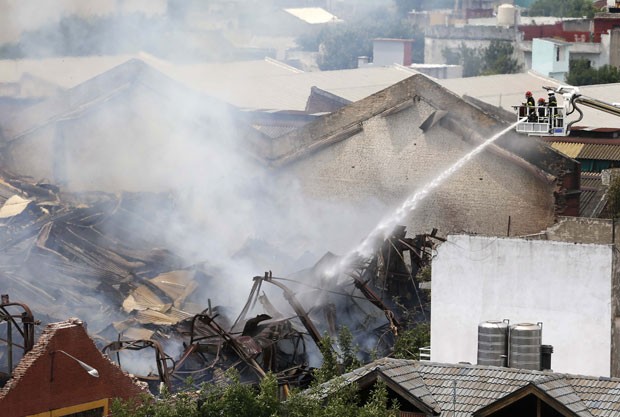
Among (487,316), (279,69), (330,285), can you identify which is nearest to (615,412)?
(487,316)

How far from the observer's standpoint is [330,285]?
3070cm

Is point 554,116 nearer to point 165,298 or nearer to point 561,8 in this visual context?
point 165,298

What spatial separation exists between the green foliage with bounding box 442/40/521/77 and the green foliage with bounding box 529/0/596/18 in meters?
11.8

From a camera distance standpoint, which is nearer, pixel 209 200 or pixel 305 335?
pixel 305 335

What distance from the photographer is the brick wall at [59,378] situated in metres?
21.3

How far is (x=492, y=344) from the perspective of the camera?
19172mm

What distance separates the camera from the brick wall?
70.0 ft

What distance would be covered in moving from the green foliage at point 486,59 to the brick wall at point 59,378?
219ft

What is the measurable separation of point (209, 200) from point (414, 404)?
22103mm

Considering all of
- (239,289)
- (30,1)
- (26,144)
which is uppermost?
(30,1)

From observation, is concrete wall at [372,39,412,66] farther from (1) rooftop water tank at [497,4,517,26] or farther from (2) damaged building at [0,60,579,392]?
(2) damaged building at [0,60,579,392]

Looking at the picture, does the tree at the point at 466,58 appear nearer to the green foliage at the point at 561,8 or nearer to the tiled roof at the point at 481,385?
the green foliage at the point at 561,8

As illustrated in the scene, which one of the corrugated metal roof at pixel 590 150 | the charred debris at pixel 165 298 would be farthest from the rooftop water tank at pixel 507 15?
the charred debris at pixel 165 298

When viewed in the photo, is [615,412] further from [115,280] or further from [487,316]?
[115,280]
